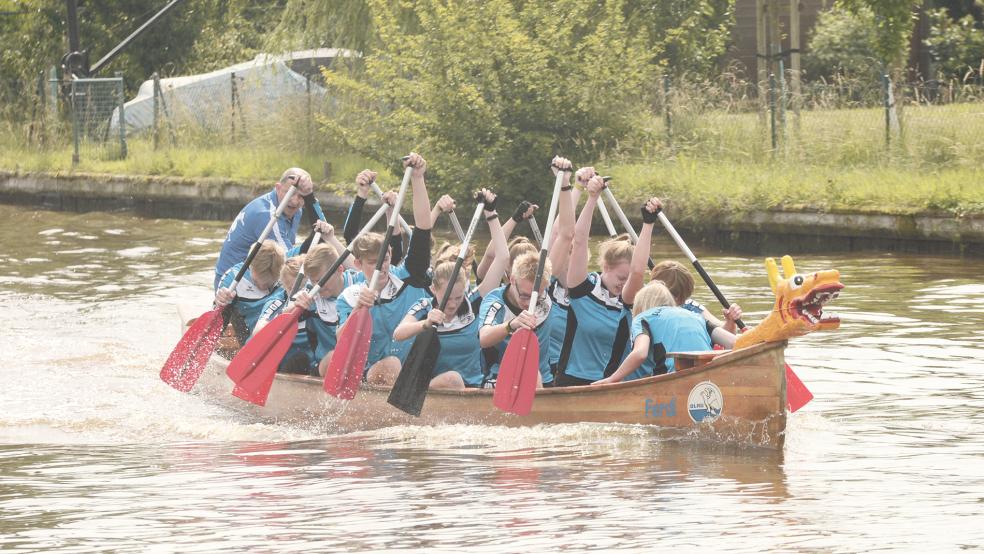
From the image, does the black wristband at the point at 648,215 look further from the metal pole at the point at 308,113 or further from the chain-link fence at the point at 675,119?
the metal pole at the point at 308,113

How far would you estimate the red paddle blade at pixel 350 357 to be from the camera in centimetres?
921

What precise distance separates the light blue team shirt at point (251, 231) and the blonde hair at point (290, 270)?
110 cm

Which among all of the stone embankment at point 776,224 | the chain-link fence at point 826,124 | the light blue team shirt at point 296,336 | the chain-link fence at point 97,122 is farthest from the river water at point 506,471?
the chain-link fence at point 97,122

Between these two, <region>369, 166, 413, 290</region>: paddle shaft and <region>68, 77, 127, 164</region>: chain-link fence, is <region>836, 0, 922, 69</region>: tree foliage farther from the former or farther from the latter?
<region>68, 77, 127, 164</region>: chain-link fence

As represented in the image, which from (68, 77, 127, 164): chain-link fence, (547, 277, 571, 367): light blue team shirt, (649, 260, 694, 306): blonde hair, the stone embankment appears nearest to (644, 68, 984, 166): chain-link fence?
the stone embankment

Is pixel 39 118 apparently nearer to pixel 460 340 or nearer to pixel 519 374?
pixel 460 340

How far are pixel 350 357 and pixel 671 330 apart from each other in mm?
1921

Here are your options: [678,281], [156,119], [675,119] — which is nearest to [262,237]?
[678,281]

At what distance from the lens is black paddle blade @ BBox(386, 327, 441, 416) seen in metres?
8.88

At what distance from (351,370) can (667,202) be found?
30.9 ft

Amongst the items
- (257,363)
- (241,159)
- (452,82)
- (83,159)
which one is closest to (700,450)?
(257,363)

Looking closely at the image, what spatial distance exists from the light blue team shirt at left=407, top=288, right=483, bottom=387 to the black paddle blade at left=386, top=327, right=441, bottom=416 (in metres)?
0.17

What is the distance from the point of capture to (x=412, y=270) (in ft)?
31.3

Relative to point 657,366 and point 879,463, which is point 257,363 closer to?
point 657,366
